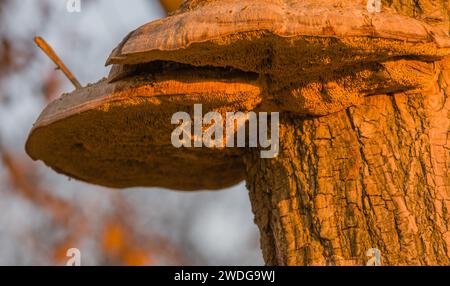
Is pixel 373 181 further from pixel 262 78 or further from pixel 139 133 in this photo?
pixel 139 133

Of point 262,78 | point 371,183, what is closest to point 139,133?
point 262,78

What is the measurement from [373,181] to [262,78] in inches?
20.1

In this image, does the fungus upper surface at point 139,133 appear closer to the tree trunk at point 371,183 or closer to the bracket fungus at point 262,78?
the bracket fungus at point 262,78

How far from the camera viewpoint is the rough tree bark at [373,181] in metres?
2.38

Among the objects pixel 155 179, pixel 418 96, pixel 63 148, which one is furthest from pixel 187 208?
pixel 418 96

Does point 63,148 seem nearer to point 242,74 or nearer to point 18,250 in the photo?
point 242,74

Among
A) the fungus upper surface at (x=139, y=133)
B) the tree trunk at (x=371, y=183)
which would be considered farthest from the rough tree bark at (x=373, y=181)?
the fungus upper surface at (x=139, y=133)

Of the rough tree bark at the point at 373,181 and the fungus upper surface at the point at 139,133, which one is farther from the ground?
the fungus upper surface at the point at 139,133

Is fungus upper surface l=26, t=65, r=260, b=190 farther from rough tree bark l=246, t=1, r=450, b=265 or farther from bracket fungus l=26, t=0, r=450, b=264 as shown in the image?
rough tree bark l=246, t=1, r=450, b=265

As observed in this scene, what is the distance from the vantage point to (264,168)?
9.02 feet

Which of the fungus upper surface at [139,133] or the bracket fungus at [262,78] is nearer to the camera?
the bracket fungus at [262,78]

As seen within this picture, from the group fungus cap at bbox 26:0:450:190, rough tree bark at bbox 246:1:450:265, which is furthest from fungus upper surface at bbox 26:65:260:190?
rough tree bark at bbox 246:1:450:265

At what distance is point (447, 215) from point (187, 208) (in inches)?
211

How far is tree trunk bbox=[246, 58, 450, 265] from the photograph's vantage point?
238 cm
